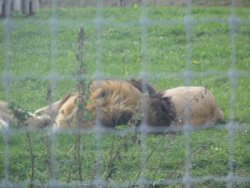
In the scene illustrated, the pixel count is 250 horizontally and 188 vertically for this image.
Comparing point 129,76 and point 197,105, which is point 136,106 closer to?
point 197,105

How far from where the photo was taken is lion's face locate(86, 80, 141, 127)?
643cm

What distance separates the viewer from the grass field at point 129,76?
5.26 meters

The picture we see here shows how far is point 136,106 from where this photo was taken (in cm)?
643

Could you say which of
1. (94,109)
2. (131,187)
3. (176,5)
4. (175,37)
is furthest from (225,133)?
(176,5)

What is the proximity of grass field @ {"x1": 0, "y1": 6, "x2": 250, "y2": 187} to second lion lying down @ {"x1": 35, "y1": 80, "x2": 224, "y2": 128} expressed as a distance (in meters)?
0.14

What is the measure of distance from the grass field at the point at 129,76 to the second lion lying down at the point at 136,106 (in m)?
0.14

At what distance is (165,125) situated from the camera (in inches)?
269

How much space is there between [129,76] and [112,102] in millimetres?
1070

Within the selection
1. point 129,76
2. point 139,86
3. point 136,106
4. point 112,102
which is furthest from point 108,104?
point 129,76

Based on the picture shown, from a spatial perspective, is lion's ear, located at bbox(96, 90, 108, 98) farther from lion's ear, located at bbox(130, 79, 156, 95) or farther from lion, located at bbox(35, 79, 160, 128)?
lion's ear, located at bbox(130, 79, 156, 95)

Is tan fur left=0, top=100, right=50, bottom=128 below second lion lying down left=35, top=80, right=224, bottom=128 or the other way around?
below

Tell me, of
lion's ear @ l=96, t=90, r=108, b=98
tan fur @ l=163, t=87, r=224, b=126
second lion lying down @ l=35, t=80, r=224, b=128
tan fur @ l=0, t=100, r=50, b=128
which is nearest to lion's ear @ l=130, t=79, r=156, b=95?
second lion lying down @ l=35, t=80, r=224, b=128

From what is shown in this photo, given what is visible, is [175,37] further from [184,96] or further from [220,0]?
[184,96]

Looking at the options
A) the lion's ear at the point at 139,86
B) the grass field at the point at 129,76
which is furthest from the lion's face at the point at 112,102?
the lion's ear at the point at 139,86
